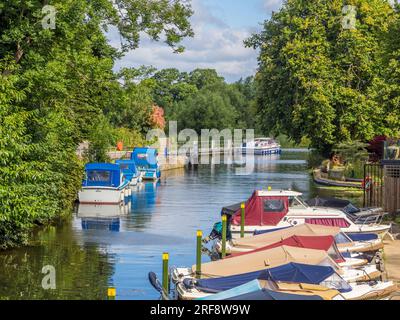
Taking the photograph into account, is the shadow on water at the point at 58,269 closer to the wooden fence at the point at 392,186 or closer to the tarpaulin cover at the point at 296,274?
the tarpaulin cover at the point at 296,274

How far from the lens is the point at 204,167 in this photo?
323 ft

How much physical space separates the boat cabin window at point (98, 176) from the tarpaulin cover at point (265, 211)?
18218mm

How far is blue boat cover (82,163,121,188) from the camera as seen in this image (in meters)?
52.2

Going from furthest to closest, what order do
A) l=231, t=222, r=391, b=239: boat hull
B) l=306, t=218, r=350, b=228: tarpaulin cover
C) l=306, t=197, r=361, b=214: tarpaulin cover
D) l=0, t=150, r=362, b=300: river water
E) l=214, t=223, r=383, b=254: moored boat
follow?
l=306, t=197, r=361, b=214: tarpaulin cover < l=306, t=218, r=350, b=228: tarpaulin cover < l=231, t=222, r=391, b=239: boat hull < l=214, t=223, r=383, b=254: moored boat < l=0, t=150, r=362, b=300: river water

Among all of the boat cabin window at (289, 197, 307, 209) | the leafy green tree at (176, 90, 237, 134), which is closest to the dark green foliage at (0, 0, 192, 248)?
the boat cabin window at (289, 197, 307, 209)

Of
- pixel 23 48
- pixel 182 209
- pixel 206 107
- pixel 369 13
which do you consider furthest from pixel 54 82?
pixel 206 107

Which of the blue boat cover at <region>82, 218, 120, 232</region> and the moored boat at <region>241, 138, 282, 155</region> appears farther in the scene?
the moored boat at <region>241, 138, 282, 155</region>

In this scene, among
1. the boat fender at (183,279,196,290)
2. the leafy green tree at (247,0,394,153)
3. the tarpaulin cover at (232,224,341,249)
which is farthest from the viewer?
the leafy green tree at (247,0,394,153)

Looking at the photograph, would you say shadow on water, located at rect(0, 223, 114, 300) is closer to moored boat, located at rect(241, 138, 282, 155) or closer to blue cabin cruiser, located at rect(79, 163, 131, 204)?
blue cabin cruiser, located at rect(79, 163, 131, 204)

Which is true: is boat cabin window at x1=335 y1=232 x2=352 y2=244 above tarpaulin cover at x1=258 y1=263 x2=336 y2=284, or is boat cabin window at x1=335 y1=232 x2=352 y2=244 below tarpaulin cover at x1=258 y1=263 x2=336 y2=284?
below

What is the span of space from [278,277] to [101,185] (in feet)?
106

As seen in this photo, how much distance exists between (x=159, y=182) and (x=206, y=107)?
197 ft

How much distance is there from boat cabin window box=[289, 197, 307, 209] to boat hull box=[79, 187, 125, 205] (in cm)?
1774

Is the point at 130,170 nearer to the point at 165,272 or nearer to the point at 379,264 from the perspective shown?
the point at 379,264
